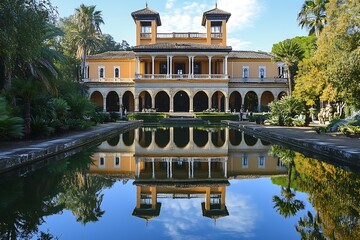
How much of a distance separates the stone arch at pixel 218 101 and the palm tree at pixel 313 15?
14.4 meters

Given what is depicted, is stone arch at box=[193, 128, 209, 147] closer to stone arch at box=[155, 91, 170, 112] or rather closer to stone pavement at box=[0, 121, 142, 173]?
stone pavement at box=[0, 121, 142, 173]

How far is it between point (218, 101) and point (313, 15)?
17.0 m

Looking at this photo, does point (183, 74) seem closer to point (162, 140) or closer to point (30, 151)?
point (162, 140)

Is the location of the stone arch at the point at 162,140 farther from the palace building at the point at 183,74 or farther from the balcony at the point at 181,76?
the balcony at the point at 181,76

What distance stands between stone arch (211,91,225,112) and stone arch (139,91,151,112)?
892cm

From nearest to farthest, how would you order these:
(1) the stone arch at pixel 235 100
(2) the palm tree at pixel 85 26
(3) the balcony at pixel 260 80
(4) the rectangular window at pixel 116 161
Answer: (4) the rectangular window at pixel 116 161, (2) the palm tree at pixel 85 26, (3) the balcony at pixel 260 80, (1) the stone arch at pixel 235 100

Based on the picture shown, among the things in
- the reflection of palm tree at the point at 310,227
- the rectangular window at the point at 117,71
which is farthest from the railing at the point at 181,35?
the reflection of palm tree at the point at 310,227

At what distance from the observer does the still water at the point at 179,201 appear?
4.71 meters

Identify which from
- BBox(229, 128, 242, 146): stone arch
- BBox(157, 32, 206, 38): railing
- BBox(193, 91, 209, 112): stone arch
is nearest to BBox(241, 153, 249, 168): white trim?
BBox(229, 128, 242, 146): stone arch

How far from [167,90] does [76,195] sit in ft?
129

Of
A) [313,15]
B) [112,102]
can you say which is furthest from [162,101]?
[313,15]

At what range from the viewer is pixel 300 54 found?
39.3 metres

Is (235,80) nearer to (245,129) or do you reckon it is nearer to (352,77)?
(245,129)

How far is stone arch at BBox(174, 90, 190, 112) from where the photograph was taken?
4906 cm
